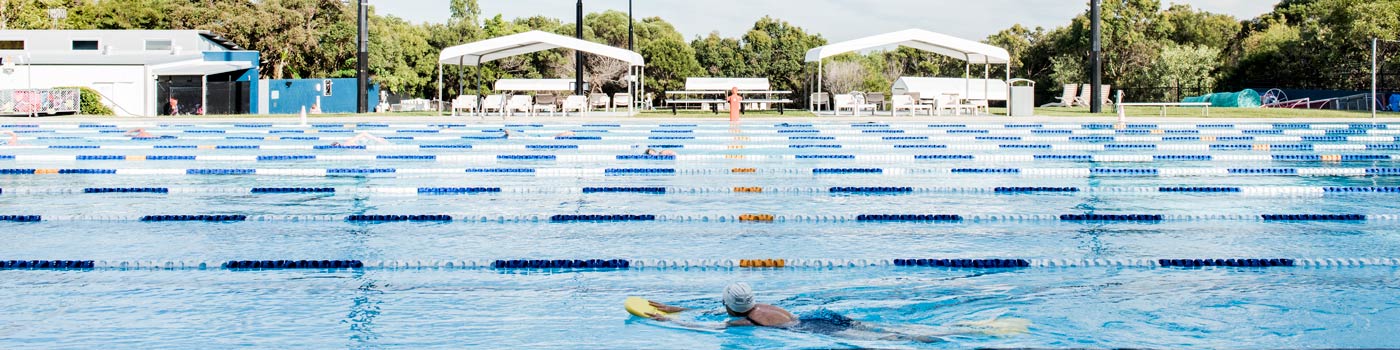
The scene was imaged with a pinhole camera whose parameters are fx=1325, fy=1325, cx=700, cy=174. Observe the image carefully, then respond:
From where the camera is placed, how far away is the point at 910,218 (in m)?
8.94

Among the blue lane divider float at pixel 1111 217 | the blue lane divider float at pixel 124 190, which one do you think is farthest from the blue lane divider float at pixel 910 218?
the blue lane divider float at pixel 124 190

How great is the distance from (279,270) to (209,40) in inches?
1530

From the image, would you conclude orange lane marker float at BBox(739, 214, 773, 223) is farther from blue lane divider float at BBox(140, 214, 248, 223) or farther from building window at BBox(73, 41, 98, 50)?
building window at BBox(73, 41, 98, 50)

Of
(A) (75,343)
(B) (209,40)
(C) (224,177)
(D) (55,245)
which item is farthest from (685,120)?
(B) (209,40)

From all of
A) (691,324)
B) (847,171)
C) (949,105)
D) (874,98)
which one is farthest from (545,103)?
(691,324)

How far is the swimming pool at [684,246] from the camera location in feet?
18.2

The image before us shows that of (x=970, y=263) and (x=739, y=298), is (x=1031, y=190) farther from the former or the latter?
(x=739, y=298)

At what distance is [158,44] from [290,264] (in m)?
38.3

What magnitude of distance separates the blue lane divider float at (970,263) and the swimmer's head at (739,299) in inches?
72.7

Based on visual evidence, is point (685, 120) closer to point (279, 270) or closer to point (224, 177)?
point (224, 177)

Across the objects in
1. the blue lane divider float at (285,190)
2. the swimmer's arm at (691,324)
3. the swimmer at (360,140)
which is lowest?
the swimmer's arm at (691,324)

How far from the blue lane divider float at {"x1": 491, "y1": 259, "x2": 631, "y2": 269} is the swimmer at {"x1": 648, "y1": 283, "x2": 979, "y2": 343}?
1.38 metres

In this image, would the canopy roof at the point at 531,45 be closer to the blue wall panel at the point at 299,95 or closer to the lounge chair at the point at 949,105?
the lounge chair at the point at 949,105

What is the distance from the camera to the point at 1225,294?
6.22m
